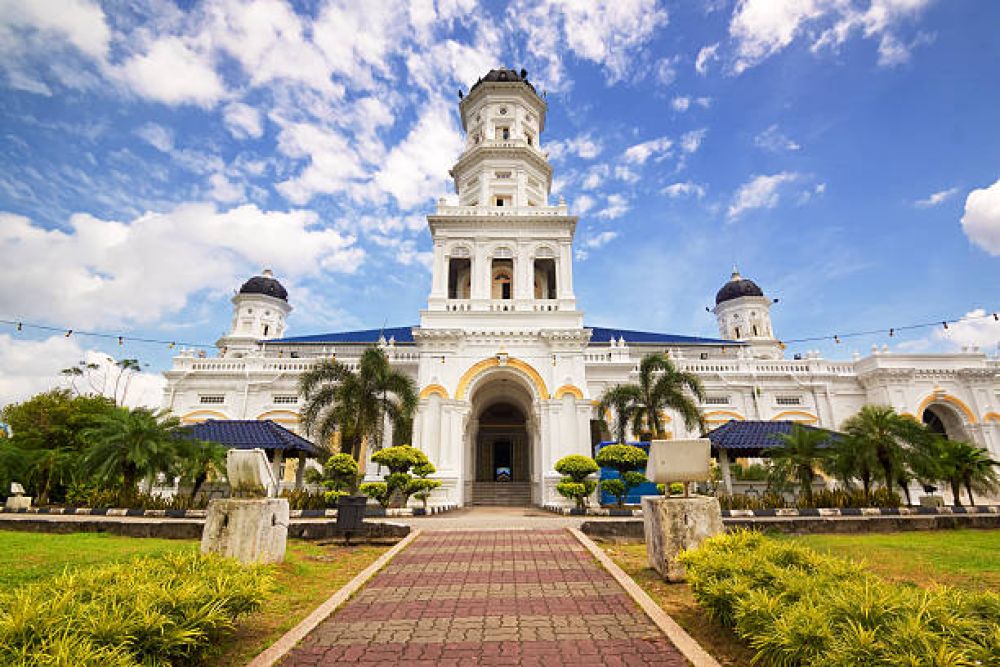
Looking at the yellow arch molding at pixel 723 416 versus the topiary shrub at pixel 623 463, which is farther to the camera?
the yellow arch molding at pixel 723 416

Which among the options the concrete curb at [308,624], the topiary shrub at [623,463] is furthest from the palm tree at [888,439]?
the concrete curb at [308,624]

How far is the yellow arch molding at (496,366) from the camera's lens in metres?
23.3

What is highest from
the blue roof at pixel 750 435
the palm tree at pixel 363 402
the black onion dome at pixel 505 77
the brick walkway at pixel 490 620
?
the black onion dome at pixel 505 77

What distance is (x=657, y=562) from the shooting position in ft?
24.5

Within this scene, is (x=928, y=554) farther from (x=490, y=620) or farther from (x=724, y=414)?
(x=724, y=414)

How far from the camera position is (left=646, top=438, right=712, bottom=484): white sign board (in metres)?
7.71

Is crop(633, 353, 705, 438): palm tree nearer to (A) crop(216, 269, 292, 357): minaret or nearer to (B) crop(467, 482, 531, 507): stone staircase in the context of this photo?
(B) crop(467, 482, 531, 507): stone staircase

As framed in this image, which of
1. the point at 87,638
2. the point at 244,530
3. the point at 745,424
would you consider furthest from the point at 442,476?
the point at 87,638

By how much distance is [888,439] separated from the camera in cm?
1672

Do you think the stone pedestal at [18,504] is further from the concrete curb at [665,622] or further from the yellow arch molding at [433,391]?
the concrete curb at [665,622]

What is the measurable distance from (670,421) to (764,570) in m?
24.3

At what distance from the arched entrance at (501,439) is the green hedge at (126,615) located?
19096 mm

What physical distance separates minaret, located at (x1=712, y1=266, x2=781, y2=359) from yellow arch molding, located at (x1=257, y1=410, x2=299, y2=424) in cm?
3393

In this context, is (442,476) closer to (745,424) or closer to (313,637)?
(745,424)
